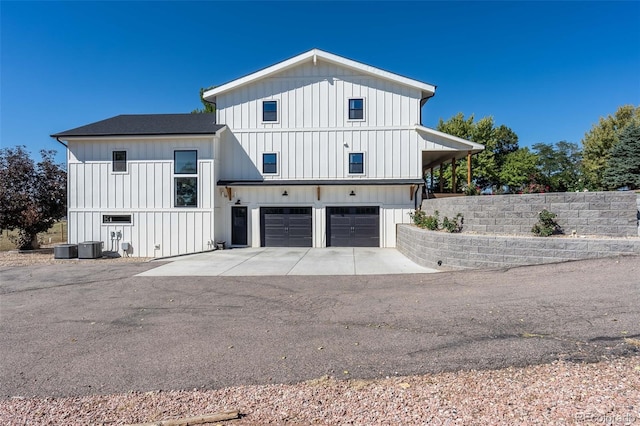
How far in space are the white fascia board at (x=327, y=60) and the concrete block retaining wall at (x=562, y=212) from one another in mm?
7852

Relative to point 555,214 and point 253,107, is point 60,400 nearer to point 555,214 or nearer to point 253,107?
point 555,214

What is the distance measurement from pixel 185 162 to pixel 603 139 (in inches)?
1579

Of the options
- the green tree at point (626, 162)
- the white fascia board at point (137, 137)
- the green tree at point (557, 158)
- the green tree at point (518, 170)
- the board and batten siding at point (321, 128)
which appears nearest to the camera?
the white fascia board at point (137, 137)

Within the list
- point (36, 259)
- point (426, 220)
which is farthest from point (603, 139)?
point (36, 259)

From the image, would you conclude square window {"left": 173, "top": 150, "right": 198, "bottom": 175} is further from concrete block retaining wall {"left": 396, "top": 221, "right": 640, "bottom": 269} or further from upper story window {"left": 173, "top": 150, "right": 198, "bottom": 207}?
concrete block retaining wall {"left": 396, "top": 221, "right": 640, "bottom": 269}

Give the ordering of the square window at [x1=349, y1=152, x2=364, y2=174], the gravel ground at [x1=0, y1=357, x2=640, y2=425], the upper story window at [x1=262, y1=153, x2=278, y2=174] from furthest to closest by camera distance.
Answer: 1. the upper story window at [x1=262, y1=153, x2=278, y2=174]
2. the square window at [x1=349, y1=152, x2=364, y2=174]
3. the gravel ground at [x1=0, y1=357, x2=640, y2=425]

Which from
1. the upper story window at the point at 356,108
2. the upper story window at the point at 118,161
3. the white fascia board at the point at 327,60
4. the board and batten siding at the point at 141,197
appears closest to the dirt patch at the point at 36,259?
the board and batten siding at the point at 141,197

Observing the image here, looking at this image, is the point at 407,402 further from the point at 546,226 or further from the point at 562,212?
the point at 562,212

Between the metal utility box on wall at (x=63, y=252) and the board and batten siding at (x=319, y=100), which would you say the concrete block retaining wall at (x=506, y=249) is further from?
the metal utility box on wall at (x=63, y=252)

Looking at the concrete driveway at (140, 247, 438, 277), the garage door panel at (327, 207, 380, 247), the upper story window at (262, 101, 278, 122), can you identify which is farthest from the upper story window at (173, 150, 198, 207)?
the garage door panel at (327, 207, 380, 247)

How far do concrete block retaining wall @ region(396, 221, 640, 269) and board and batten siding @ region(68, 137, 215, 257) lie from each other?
33.4 feet

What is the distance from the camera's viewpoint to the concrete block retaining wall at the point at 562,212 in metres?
7.92

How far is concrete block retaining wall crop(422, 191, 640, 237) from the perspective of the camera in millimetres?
7918

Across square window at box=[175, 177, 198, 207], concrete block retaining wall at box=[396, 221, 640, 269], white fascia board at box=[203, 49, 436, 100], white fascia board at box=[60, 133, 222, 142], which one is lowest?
concrete block retaining wall at box=[396, 221, 640, 269]
